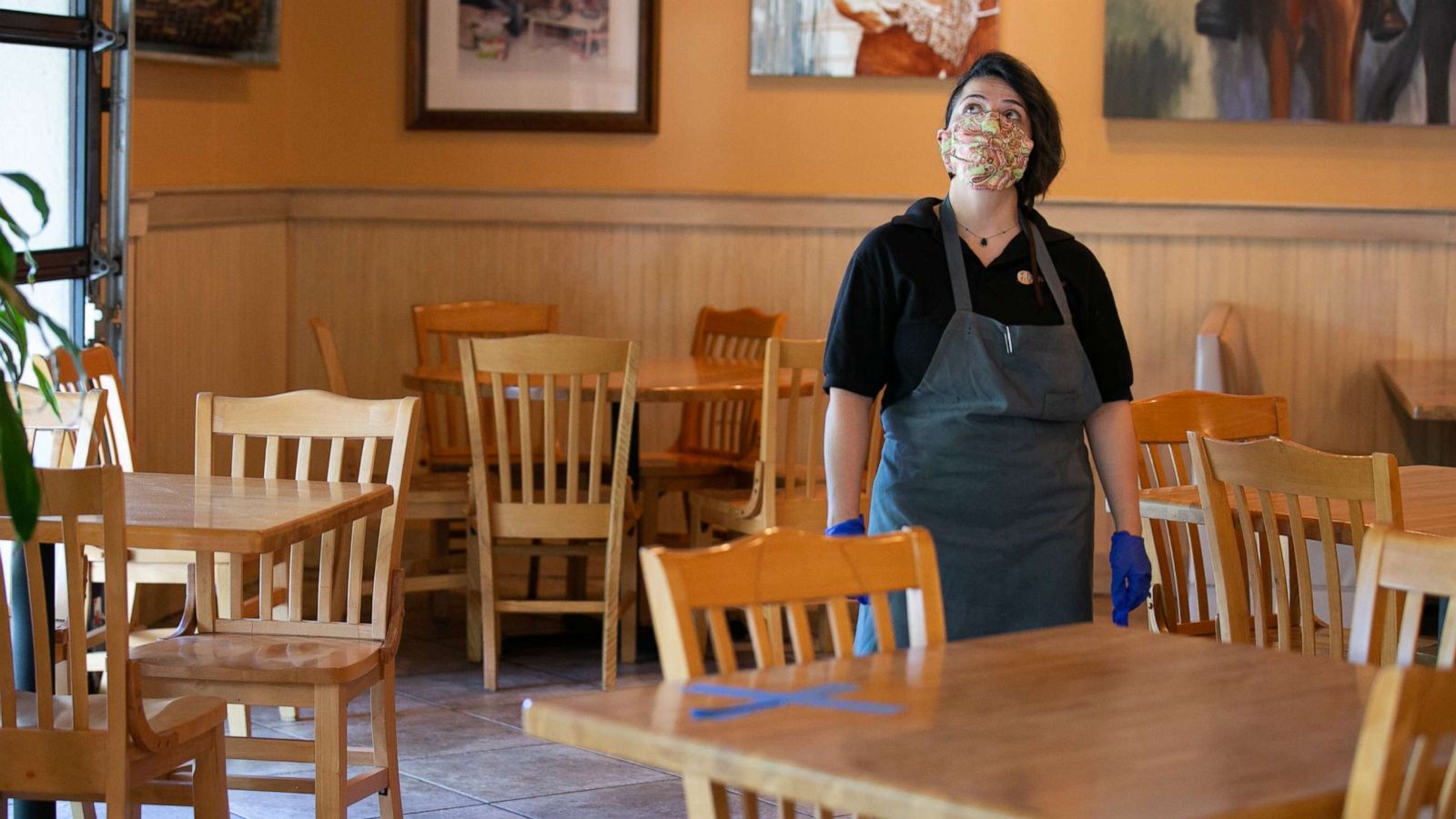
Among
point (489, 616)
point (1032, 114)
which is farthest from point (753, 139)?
point (1032, 114)

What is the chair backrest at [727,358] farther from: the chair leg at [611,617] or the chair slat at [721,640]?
the chair slat at [721,640]

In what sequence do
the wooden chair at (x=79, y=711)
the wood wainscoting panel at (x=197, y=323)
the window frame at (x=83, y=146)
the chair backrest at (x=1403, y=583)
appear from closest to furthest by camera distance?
the chair backrest at (x=1403, y=583) → the wooden chair at (x=79, y=711) → the window frame at (x=83, y=146) → the wood wainscoting panel at (x=197, y=323)

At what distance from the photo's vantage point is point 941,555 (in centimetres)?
293

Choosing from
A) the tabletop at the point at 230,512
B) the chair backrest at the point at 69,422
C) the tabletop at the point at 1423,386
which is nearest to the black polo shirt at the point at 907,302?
the tabletop at the point at 230,512

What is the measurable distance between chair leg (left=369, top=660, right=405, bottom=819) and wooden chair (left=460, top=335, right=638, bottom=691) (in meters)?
1.34

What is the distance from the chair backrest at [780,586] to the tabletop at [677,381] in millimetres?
2974

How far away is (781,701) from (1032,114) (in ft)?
4.76

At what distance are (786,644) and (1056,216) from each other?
1.86 meters

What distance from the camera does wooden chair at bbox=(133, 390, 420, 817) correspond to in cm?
338

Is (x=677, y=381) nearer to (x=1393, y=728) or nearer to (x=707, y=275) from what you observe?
(x=707, y=275)

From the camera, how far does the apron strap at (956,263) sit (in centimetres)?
296

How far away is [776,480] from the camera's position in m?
5.74

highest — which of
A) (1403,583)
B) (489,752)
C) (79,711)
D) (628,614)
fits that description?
(1403,583)

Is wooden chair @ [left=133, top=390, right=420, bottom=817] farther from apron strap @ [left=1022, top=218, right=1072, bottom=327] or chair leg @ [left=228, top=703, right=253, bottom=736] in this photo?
apron strap @ [left=1022, top=218, right=1072, bottom=327]
